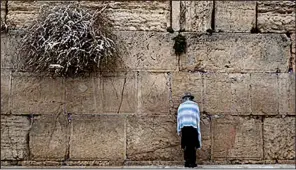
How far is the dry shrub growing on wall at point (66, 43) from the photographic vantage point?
750cm

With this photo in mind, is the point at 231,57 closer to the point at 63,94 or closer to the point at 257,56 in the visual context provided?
the point at 257,56

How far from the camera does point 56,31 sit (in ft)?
24.9

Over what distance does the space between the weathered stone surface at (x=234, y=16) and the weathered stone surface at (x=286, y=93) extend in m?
0.98

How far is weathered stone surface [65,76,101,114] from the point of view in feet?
25.0


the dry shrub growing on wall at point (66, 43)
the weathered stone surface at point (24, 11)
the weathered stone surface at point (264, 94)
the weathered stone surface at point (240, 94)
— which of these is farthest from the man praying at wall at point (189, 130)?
the weathered stone surface at point (24, 11)

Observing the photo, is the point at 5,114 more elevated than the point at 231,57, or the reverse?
the point at 231,57

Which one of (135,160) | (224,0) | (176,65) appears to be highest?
(224,0)

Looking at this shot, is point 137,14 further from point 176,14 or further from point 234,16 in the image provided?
point 234,16

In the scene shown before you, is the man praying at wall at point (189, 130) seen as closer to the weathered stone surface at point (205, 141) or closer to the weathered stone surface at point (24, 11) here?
the weathered stone surface at point (205, 141)

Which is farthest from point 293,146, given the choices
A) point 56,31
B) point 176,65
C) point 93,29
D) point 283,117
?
point 56,31

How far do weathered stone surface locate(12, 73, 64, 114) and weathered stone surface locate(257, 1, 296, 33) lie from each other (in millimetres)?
3450

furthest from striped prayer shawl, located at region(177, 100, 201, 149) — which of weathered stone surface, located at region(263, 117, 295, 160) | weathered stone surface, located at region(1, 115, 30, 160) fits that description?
weathered stone surface, located at region(1, 115, 30, 160)

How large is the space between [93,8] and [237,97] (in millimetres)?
2752

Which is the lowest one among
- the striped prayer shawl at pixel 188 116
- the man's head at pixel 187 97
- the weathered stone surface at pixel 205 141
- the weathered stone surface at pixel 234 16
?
the weathered stone surface at pixel 205 141
